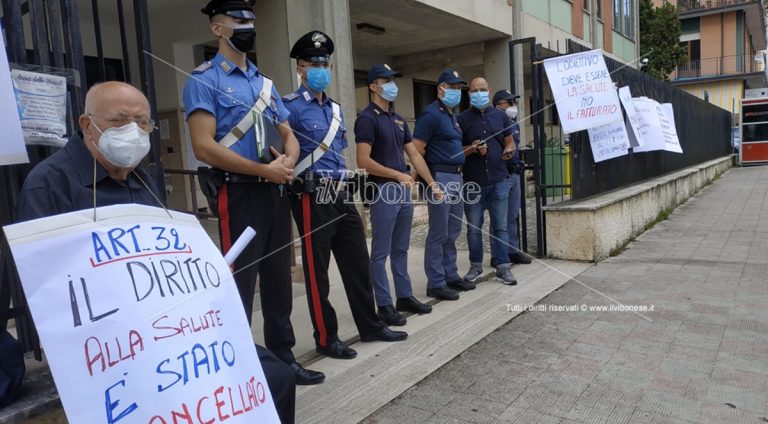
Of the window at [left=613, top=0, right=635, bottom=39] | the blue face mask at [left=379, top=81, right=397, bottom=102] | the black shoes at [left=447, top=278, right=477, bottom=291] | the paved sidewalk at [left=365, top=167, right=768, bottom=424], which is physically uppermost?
the window at [left=613, top=0, right=635, bottom=39]

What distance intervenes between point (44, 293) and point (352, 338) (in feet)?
8.78

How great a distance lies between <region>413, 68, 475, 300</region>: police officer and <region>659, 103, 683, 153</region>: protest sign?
5.67 meters

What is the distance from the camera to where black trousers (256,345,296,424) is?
2.02 metres

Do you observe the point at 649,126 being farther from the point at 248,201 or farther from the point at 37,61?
the point at 37,61

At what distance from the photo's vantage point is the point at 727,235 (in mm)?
7742

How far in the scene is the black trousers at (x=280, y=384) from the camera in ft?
6.62

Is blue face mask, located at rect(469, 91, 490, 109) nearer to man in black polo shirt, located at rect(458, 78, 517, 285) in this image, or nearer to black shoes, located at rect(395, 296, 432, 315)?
man in black polo shirt, located at rect(458, 78, 517, 285)

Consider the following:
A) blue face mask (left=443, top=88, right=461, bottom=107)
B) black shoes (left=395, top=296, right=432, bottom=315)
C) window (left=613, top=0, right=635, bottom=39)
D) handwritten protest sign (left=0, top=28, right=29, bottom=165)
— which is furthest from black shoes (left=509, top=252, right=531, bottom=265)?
window (left=613, top=0, right=635, bottom=39)

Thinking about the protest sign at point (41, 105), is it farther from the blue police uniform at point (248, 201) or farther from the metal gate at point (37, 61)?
the blue police uniform at point (248, 201)

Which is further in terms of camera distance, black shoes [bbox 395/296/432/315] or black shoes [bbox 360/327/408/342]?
black shoes [bbox 395/296/432/315]

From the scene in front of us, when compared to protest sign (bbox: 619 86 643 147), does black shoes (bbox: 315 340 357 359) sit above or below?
below

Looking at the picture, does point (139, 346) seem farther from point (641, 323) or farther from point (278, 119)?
point (641, 323)

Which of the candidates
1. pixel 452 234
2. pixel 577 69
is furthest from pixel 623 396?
pixel 577 69

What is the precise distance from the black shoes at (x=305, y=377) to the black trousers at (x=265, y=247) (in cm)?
5
